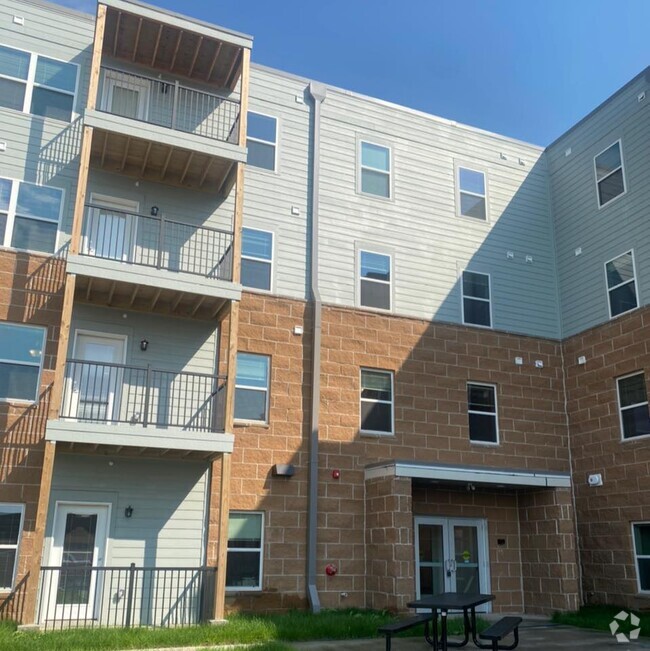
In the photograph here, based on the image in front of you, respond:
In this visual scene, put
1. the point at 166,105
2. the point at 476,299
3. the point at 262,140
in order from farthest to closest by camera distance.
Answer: the point at 476,299 < the point at 262,140 < the point at 166,105

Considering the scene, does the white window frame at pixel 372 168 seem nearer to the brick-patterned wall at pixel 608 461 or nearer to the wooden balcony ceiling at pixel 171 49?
the wooden balcony ceiling at pixel 171 49

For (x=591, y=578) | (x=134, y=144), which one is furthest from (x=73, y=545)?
(x=591, y=578)

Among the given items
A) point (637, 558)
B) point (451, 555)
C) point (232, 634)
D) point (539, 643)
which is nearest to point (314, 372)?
point (451, 555)

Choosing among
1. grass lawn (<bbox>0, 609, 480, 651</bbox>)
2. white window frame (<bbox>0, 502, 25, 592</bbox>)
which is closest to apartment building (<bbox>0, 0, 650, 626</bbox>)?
white window frame (<bbox>0, 502, 25, 592</bbox>)

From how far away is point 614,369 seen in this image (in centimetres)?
1692

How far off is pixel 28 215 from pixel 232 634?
854 centimetres

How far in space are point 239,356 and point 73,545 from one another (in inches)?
189

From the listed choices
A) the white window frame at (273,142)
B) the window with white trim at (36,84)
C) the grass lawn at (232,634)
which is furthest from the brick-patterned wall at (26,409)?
the white window frame at (273,142)

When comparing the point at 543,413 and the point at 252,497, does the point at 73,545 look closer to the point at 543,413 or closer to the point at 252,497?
the point at 252,497

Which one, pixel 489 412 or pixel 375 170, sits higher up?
pixel 375 170

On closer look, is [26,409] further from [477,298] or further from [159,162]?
[477,298]

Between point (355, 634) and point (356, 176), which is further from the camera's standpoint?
Result: point (356, 176)

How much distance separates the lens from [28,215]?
46.3 feet

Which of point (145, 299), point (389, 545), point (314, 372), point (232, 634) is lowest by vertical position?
point (232, 634)
